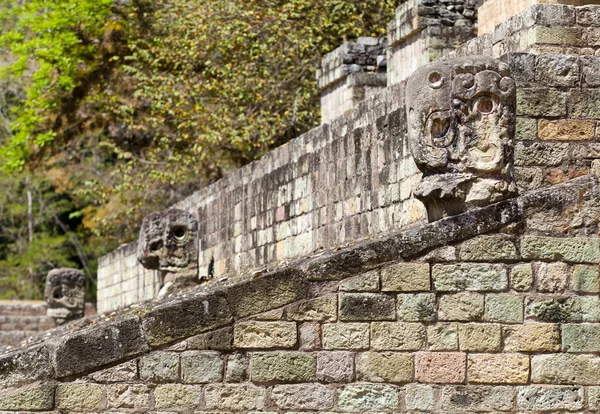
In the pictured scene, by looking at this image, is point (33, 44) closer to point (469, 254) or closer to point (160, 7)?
point (160, 7)

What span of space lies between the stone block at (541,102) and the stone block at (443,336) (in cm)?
198

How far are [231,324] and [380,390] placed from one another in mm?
903

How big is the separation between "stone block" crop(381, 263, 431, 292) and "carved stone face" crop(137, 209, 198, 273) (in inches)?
275

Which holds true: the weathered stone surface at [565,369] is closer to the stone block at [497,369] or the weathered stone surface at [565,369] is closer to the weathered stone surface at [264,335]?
the stone block at [497,369]

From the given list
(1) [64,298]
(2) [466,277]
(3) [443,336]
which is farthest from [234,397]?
(1) [64,298]

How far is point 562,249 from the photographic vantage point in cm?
784

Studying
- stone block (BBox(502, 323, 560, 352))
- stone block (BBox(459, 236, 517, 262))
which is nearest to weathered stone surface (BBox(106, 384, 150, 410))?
stone block (BBox(459, 236, 517, 262))

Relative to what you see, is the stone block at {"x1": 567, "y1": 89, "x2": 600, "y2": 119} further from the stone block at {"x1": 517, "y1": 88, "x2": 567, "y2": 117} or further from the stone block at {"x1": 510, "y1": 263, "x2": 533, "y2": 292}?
the stone block at {"x1": 510, "y1": 263, "x2": 533, "y2": 292}

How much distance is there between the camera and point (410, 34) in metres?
15.2

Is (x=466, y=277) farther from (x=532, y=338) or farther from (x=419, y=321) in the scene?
(x=532, y=338)

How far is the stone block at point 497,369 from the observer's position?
7.57m

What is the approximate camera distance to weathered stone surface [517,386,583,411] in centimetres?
760

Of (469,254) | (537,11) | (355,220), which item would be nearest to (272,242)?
(355,220)

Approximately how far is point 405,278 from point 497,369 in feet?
2.38
